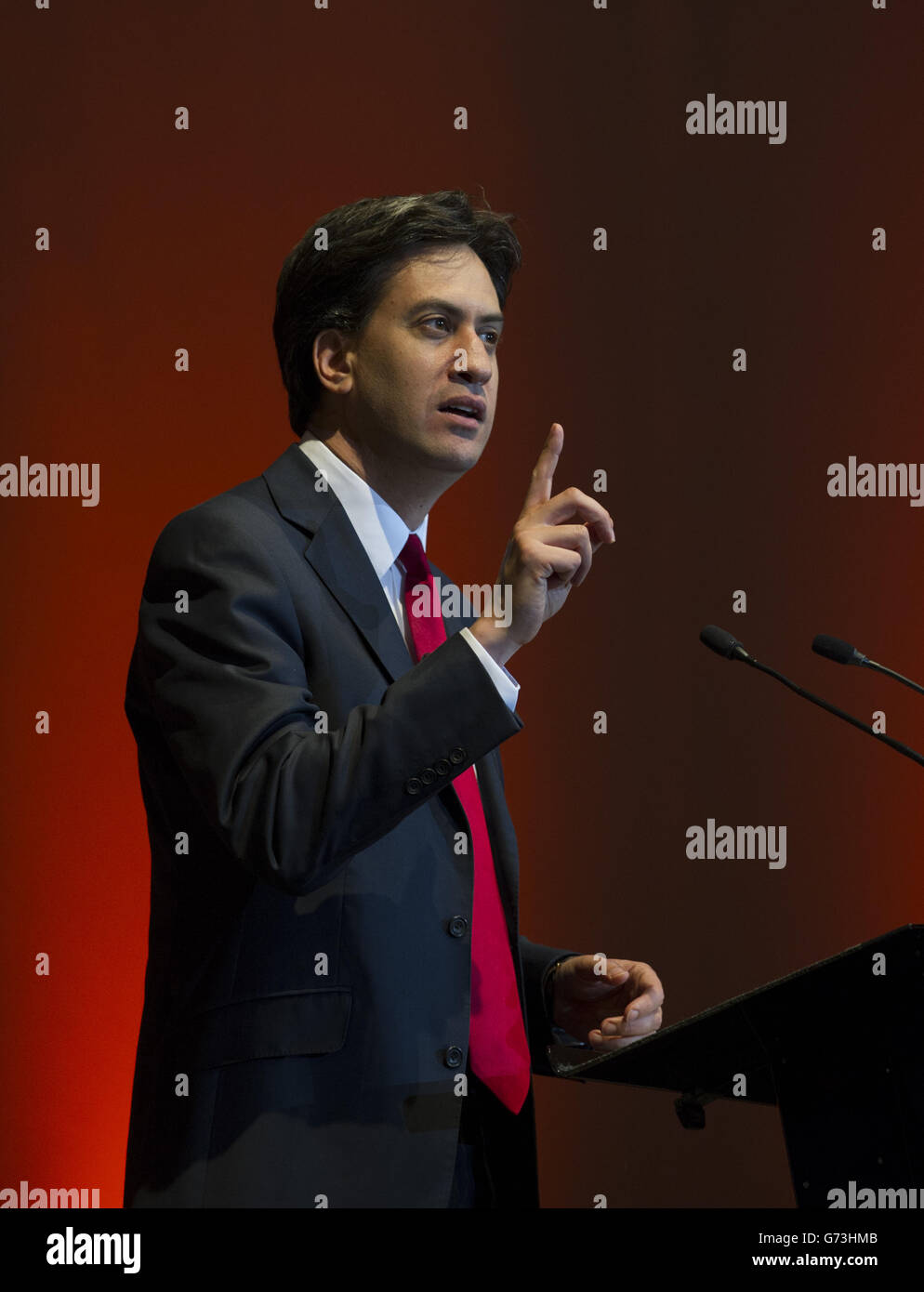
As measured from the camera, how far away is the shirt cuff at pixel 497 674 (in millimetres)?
1419

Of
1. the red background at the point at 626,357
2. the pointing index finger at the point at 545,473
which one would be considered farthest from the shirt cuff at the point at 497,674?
the red background at the point at 626,357

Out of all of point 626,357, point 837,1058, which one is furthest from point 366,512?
point 626,357

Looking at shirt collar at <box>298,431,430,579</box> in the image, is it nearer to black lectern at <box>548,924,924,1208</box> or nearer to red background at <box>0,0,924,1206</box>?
black lectern at <box>548,924,924,1208</box>

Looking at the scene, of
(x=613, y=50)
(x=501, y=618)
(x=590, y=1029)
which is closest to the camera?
(x=501, y=618)

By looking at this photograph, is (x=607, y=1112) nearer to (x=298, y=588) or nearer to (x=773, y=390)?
(x=773, y=390)

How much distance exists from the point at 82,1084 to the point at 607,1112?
112 cm

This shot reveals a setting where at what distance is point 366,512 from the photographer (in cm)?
177

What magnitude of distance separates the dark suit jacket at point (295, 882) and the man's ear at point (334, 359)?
29cm

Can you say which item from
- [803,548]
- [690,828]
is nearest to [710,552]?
[803,548]

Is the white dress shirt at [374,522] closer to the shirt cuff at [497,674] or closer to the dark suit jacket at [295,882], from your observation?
the dark suit jacket at [295,882]

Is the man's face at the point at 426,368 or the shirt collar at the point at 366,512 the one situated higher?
the man's face at the point at 426,368

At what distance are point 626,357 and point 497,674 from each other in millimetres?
1994

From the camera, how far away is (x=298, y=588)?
1.60 m

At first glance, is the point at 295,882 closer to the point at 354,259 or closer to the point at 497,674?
the point at 497,674
